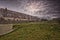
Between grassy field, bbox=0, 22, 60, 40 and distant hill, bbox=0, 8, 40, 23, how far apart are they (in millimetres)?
196

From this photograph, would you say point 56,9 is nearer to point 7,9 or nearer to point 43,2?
point 43,2

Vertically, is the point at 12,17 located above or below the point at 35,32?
above

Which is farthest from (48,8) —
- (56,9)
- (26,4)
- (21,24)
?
(21,24)

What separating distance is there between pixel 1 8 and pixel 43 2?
1.56 meters

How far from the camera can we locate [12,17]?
4621 mm

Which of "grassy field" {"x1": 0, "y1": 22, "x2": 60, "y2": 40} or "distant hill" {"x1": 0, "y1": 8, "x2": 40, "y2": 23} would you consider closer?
"grassy field" {"x1": 0, "y1": 22, "x2": 60, "y2": 40}

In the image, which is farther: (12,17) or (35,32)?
(12,17)

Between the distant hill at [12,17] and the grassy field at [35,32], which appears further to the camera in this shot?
the distant hill at [12,17]

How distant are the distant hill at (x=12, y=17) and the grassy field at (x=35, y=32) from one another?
7.7 inches

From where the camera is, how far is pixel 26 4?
4809mm

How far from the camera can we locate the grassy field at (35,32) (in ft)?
13.9

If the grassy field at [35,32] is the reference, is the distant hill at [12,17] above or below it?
above

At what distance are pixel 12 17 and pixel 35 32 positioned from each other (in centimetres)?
98

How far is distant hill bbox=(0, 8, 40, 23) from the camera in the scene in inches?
179
